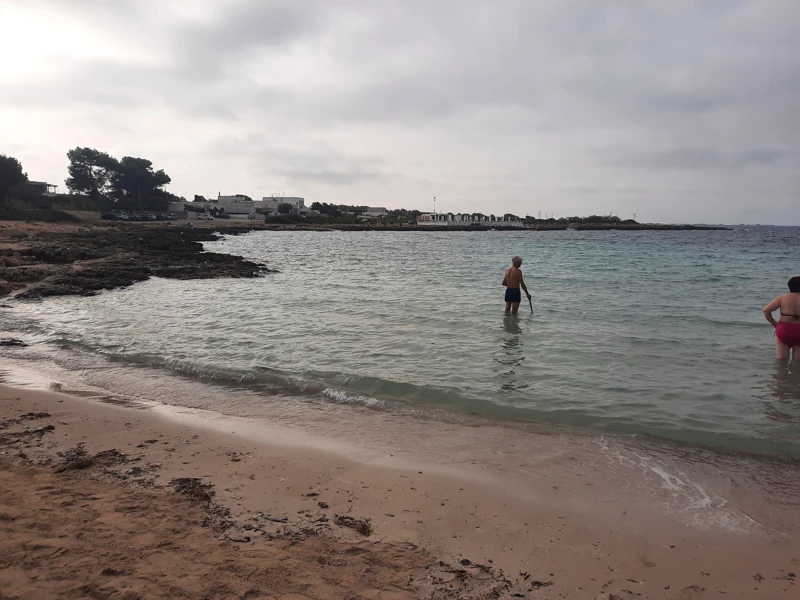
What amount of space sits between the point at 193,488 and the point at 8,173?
240 ft

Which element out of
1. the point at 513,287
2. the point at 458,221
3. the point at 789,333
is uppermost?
the point at 458,221

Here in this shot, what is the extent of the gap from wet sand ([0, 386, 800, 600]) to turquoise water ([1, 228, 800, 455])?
1418 mm

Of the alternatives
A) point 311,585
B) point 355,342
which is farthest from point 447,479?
point 355,342

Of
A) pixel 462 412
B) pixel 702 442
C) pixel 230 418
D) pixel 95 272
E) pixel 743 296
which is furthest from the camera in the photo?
pixel 95 272

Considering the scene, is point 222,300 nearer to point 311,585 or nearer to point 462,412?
point 462,412

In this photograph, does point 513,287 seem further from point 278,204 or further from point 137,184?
point 278,204

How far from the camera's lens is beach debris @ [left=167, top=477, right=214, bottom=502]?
150 inches

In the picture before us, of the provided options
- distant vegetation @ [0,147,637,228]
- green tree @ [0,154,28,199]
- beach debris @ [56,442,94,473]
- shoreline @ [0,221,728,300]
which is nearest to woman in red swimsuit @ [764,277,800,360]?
beach debris @ [56,442,94,473]

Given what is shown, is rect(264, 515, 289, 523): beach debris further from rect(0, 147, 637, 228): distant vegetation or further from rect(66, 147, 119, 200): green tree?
rect(66, 147, 119, 200): green tree

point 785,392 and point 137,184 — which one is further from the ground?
point 137,184

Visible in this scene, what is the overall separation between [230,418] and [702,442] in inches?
214

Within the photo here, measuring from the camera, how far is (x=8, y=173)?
193 ft

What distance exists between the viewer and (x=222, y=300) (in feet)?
50.0

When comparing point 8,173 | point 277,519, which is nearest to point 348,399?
point 277,519
